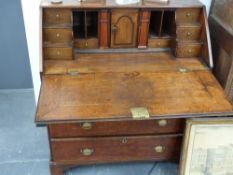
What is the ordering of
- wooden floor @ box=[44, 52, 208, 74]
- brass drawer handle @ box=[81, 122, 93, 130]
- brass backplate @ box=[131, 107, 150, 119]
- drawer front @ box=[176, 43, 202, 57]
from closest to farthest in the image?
brass backplate @ box=[131, 107, 150, 119], brass drawer handle @ box=[81, 122, 93, 130], wooden floor @ box=[44, 52, 208, 74], drawer front @ box=[176, 43, 202, 57]

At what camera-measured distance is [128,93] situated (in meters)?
1.40

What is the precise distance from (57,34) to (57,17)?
9cm

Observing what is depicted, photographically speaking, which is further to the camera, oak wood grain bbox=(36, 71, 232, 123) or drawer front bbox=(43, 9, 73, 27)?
drawer front bbox=(43, 9, 73, 27)

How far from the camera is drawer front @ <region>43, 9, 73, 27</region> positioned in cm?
154

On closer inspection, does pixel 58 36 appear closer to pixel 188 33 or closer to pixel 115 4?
pixel 115 4

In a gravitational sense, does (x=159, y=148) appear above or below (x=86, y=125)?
below

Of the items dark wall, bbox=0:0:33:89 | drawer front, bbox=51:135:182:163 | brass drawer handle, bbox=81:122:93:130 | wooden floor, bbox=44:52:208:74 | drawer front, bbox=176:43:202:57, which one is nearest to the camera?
brass drawer handle, bbox=81:122:93:130

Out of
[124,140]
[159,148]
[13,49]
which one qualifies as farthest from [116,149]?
[13,49]

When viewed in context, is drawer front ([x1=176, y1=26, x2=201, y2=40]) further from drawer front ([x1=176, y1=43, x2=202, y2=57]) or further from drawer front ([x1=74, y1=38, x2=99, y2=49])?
drawer front ([x1=74, y1=38, x2=99, y2=49])

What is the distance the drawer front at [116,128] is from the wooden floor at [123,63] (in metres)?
0.31

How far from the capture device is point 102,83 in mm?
1459

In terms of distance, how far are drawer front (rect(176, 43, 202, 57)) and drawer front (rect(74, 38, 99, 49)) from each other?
47 cm

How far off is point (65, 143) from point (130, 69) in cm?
51

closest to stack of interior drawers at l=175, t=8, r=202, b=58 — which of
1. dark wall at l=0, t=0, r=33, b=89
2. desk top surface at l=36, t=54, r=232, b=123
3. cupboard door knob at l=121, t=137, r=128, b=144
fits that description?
desk top surface at l=36, t=54, r=232, b=123
